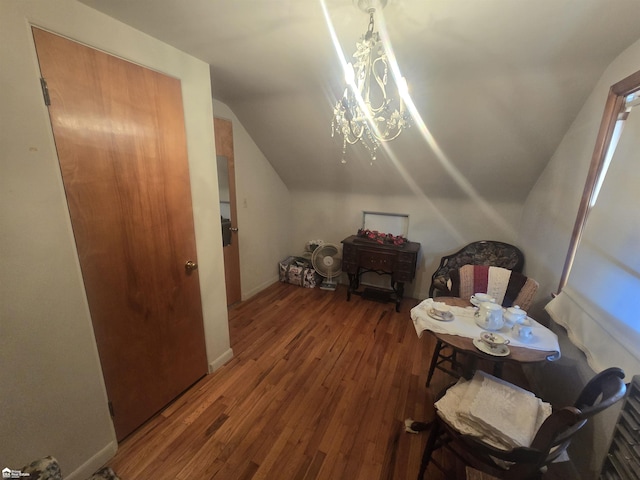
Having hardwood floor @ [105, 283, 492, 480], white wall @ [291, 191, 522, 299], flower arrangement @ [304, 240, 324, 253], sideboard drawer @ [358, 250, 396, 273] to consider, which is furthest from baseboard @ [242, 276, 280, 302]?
sideboard drawer @ [358, 250, 396, 273]

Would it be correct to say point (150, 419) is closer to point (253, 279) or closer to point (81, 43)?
point (253, 279)

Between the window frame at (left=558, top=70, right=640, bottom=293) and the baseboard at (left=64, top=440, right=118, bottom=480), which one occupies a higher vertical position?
the window frame at (left=558, top=70, right=640, bottom=293)

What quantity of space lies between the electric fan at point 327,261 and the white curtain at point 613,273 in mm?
2434

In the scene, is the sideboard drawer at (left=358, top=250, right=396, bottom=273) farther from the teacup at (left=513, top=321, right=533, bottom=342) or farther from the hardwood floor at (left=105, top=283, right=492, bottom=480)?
the teacup at (left=513, top=321, right=533, bottom=342)

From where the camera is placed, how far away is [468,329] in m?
1.53

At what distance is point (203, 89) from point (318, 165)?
5.64 feet

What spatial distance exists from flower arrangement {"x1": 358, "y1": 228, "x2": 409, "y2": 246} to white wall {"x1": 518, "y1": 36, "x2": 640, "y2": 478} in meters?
1.27

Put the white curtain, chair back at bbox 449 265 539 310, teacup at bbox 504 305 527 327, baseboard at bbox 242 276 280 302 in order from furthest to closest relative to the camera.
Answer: baseboard at bbox 242 276 280 302
chair back at bbox 449 265 539 310
teacup at bbox 504 305 527 327
the white curtain

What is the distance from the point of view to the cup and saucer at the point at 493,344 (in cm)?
133

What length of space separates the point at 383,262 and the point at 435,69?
2.03 meters

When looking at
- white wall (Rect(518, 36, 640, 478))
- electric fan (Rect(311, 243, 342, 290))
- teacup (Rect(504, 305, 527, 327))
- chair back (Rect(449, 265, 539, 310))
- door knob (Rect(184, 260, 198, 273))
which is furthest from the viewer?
electric fan (Rect(311, 243, 342, 290))

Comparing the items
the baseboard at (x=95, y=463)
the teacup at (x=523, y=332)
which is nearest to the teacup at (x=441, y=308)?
the teacup at (x=523, y=332)

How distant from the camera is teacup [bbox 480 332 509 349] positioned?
1.36 m

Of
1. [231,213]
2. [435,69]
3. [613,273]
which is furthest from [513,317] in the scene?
[231,213]
